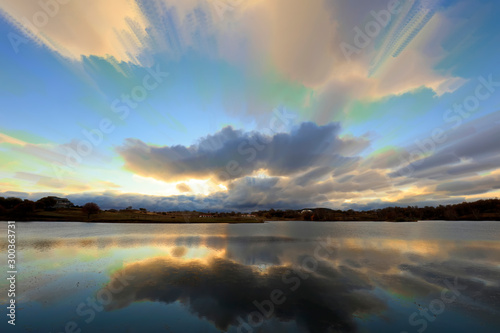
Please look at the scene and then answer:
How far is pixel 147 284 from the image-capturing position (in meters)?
20.4

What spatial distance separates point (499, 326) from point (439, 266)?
1822 centimetres

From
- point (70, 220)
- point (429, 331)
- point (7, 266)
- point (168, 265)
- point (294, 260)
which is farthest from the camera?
point (70, 220)

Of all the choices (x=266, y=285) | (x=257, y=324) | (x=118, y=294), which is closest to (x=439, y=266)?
(x=266, y=285)

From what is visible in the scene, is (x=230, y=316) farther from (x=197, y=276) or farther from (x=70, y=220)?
(x=70, y=220)

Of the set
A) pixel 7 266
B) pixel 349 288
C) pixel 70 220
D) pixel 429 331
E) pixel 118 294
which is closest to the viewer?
pixel 429 331

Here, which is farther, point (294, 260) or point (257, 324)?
point (294, 260)

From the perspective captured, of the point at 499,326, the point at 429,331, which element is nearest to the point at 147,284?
the point at 429,331

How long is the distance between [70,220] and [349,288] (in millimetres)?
170053

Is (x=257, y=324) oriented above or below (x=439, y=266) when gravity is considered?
above

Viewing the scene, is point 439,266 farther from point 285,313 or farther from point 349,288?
point 285,313

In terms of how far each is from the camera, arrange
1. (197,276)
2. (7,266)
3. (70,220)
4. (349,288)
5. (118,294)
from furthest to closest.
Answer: (70,220)
(7,266)
(197,276)
(349,288)
(118,294)

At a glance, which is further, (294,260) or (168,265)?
(294,260)

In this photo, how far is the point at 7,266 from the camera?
24.7 metres

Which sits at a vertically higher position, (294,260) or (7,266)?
Answer: (7,266)
